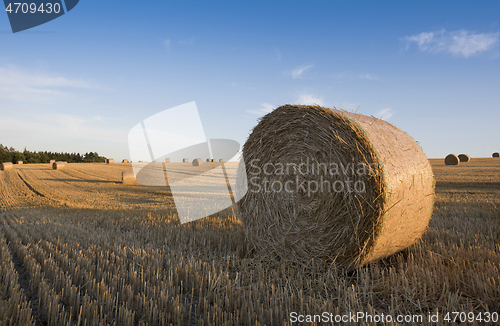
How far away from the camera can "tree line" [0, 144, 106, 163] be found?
46.1 metres

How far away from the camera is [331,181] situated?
3.55 meters

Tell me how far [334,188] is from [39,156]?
6225 centimetres

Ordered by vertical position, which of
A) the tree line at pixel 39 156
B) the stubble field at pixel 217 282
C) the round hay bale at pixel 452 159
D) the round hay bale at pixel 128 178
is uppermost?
the tree line at pixel 39 156

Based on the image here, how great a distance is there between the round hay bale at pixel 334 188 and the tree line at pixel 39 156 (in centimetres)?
5584

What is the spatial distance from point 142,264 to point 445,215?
6.17 metres

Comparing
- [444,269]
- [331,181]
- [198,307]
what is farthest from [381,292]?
[198,307]

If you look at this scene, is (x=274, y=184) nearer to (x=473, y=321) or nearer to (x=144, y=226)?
(x=473, y=321)

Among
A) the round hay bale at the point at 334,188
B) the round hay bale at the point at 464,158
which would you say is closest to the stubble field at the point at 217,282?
the round hay bale at the point at 334,188

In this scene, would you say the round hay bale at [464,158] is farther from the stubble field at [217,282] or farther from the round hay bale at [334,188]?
the round hay bale at [334,188]

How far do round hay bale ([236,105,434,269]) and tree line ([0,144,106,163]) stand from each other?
55837mm

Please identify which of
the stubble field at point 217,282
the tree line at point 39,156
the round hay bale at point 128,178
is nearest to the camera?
the stubble field at point 217,282

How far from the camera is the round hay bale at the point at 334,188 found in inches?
128

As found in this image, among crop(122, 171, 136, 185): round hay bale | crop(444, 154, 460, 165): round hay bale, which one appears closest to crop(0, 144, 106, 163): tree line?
crop(122, 171, 136, 185): round hay bale

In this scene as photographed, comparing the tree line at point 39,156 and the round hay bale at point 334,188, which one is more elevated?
the tree line at point 39,156
